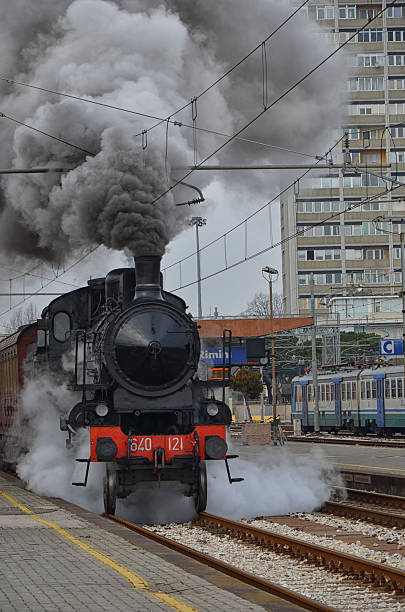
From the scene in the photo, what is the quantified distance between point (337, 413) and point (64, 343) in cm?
2971

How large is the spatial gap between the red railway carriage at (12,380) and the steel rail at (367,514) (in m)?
6.10

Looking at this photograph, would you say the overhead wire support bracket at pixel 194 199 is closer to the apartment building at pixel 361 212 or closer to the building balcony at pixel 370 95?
the apartment building at pixel 361 212

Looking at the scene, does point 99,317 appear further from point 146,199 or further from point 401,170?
point 401,170

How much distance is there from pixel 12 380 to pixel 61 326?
166 inches

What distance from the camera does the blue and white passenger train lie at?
120 ft

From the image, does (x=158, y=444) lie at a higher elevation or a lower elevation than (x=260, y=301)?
lower

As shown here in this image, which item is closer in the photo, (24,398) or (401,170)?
(24,398)

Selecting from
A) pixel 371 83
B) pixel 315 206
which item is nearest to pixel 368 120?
pixel 371 83

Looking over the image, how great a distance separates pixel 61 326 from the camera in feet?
48.6

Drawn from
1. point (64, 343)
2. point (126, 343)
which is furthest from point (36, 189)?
point (126, 343)

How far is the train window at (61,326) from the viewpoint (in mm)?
14711

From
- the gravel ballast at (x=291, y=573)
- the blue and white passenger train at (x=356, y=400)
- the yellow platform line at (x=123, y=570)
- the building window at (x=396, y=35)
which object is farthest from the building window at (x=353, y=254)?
the yellow platform line at (x=123, y=570)

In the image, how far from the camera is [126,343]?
42.5 feet

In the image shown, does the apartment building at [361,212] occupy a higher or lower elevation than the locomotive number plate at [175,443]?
higher
